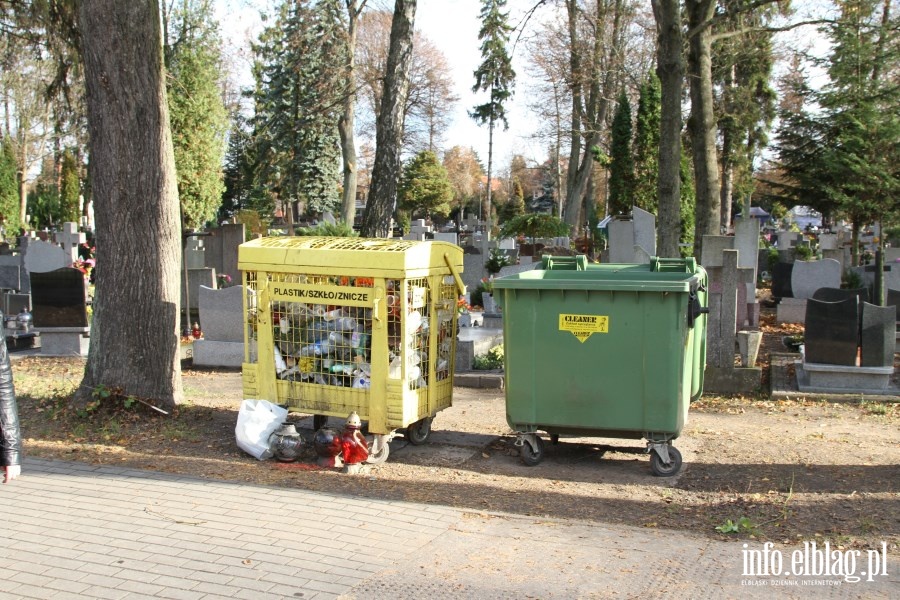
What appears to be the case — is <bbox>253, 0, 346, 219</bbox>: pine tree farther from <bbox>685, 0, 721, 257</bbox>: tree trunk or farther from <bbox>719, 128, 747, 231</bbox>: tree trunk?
<bbox>719, 128, 747, 231</bbox>: tree trunk

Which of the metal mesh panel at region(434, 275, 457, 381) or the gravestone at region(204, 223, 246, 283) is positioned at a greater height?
the gravestone at region(204, 223, 246, 283)

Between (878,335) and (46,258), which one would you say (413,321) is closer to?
(878,335)

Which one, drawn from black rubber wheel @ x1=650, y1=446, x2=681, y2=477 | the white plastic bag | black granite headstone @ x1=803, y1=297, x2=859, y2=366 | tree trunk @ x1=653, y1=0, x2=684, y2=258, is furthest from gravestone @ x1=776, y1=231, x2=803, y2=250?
the white plastic bag

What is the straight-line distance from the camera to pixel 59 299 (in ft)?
39.9

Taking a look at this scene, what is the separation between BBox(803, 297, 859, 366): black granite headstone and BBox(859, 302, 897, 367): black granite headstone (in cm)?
A: 9

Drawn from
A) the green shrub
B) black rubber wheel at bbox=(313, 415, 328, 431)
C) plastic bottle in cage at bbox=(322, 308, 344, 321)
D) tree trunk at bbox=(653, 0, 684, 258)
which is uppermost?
tree trunk at bbox=(653, 0, 684, 258)

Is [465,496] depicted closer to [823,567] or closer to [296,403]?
[296,403]

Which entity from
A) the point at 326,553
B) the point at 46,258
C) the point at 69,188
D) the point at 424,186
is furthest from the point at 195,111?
the point at 69,188

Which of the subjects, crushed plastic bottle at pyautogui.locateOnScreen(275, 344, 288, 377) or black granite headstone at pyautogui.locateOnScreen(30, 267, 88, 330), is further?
black granite headstone at pyautogui.locateOnScreen(30, 267, 88, 330)

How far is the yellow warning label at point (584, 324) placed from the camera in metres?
6.26

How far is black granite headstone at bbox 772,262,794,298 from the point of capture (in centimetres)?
1742

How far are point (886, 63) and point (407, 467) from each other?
508 inches

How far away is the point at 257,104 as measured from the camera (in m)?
39.4

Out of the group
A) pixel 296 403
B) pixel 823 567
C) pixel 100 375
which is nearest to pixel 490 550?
pixel 823 567
